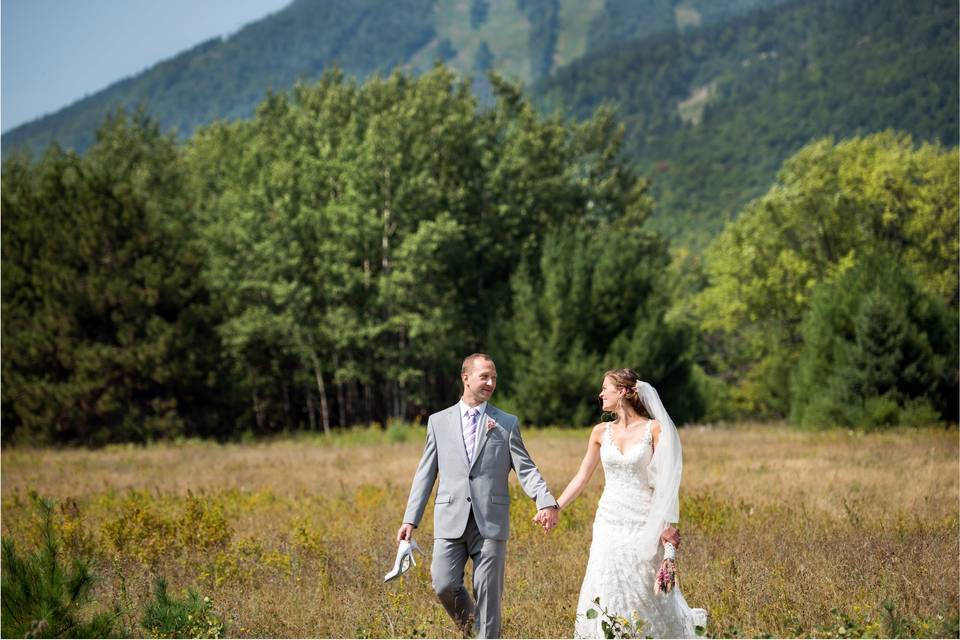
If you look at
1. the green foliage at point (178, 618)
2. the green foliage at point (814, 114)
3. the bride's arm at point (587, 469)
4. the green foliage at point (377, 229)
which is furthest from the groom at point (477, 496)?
the green foliage at point (814, 114)

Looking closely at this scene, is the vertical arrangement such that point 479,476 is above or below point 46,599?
above

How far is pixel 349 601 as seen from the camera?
8414mm

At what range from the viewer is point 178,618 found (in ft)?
22.2

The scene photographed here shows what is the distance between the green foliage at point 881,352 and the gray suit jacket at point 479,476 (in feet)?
75.4

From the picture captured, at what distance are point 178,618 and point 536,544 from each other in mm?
4638

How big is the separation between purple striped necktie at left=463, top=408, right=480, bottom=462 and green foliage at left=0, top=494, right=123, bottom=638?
8.44 feet

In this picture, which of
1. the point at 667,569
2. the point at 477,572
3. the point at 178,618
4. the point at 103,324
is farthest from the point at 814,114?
the point at 178,618

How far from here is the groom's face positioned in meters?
6.57

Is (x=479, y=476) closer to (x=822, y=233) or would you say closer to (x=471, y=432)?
(x=471, y=432)

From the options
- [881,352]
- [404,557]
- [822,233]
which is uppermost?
[404,557]

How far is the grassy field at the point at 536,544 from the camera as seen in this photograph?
7.59 meters

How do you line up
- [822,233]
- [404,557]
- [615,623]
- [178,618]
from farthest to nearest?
[822,233], [178,618], [404,557], [615,623]

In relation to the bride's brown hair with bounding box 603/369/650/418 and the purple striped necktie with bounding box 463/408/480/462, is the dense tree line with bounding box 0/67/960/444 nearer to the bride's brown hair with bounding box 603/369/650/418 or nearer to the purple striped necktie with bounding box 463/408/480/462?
the bride's brown hair with bounding box 603/369/650/418

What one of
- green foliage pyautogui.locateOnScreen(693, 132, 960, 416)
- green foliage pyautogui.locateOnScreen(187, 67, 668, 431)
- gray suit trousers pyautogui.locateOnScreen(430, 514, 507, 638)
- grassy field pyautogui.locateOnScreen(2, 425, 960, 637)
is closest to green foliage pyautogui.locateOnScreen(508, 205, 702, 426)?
green foliage pyautogui.locateOnScreen(187, 67, 668, 431)
